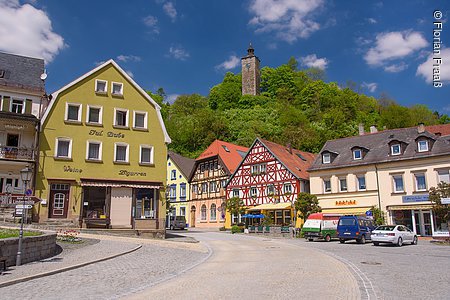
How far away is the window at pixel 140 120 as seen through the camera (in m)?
32.6

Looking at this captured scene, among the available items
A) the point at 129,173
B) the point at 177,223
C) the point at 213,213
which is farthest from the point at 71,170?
the point at 213,213

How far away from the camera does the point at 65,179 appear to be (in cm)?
2908

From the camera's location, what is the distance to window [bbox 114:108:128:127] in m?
31.9

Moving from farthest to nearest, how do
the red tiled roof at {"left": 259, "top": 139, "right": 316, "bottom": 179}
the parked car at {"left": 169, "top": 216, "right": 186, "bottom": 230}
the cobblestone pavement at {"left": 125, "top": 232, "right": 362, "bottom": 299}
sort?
1. the parked car at {"left": 169, "top": 216, "right": 186, "bottom": 230}
2. the red tiled roof at {"left": 259, "top": 139, "right": 316, "bottom": 179}
3. the cobblestone pavement at {"left": 125, "top": 232, "right": 362, "bottom": 299}

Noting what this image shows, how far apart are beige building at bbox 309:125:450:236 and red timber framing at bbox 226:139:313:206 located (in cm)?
269

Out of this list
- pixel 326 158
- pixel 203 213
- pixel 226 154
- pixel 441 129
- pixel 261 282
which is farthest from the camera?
pixel 226 154

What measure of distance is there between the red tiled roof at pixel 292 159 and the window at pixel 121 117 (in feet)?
64.0

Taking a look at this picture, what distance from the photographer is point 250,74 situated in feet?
359

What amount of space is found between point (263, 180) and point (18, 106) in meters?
26.7

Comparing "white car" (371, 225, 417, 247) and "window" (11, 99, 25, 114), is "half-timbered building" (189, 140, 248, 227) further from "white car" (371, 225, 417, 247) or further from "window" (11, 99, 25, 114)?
"white car" (371, 225, 417, 247)

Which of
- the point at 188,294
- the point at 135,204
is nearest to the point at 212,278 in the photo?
the point at 188,294

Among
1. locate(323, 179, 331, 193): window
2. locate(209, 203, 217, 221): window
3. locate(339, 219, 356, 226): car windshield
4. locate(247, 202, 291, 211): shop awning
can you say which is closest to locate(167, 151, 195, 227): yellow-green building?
locate(209, 203, 217, 221): window

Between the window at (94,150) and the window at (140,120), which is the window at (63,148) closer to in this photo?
the window at (94,150)

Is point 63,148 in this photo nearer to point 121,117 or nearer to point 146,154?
point 121,117
